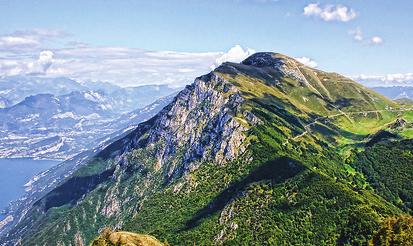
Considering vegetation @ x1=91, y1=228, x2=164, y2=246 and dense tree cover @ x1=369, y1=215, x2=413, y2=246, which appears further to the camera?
dense tree cover @ x1=369, y1=215, x2=413, y2=246

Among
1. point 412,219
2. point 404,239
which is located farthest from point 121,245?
point 412,219

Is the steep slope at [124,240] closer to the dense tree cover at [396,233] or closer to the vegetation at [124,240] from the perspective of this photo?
the vegetation at [124,240]

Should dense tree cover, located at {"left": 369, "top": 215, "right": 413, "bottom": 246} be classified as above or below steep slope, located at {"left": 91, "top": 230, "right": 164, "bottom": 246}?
below

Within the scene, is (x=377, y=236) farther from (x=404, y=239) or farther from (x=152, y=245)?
(x=152, y=245)

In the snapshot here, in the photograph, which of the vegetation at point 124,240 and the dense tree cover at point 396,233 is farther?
the dense tree cover at point 396,233

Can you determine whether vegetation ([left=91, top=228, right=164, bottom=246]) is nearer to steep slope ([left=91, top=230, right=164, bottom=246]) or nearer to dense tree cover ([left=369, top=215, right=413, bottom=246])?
steep slope ([left=91, top=230, right=164, bottom=246])

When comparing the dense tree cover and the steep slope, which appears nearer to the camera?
the steep slope

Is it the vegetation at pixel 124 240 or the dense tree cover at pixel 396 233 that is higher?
the vegetation at pixel 124 240

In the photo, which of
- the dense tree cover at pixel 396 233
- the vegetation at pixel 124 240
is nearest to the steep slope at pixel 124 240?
the vegetation at pixel 124 240

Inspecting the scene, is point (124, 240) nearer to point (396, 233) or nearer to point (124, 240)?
point (124, 240)

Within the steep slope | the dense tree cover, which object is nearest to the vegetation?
the steep slope

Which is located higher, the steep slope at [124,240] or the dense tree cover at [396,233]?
the steep slope at [124,240]
